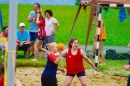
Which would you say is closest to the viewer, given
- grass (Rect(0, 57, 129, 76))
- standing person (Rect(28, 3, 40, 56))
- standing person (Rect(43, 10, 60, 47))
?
grass (Rect(0, 57, 129, 76))

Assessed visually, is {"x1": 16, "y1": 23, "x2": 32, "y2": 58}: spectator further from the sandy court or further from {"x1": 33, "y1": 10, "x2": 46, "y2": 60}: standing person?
the sandy court

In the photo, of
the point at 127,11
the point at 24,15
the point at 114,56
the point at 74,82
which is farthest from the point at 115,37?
the point at 24,15

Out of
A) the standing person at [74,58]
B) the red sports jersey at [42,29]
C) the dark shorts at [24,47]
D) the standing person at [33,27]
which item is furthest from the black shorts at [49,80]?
the standing person at [33,27]

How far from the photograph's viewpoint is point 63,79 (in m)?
13.8

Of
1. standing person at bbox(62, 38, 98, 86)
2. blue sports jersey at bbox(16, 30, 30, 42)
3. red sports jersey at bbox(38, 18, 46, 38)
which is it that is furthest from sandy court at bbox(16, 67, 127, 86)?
blue sports jersey at bbox(16, 30, 30, 42)

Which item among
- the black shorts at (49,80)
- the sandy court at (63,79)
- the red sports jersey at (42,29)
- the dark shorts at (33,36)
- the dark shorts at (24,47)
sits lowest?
the sandy court at (63,79)

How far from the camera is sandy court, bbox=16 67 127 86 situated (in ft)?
43.5

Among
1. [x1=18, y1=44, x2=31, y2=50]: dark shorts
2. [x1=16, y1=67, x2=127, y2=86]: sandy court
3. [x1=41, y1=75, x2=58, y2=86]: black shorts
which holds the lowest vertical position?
[x1=16, y1=67, x2=127, y2=86]: sandy court

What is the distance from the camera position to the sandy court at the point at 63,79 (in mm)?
13266

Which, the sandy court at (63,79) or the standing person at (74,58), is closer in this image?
the standing person at (74,58)

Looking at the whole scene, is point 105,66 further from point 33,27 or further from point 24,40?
point 33,27

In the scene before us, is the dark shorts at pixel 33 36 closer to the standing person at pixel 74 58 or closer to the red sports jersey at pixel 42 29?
the red sports jersey at pixel 42 29

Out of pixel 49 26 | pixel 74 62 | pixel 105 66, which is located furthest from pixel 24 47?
pixel 74 62

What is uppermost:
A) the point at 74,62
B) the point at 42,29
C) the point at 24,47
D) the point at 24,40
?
the point at 42,29
